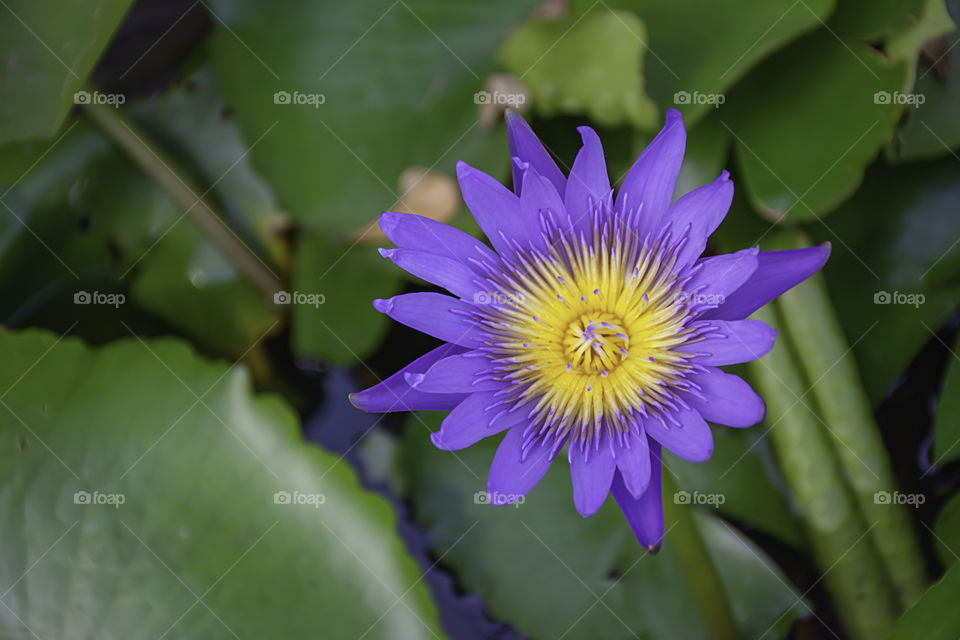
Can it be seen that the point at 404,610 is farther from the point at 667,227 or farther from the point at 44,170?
the point at 44,170

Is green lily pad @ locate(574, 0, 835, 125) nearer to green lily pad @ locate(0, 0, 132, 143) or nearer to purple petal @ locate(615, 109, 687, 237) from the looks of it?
purple petal @ locate(615, 109, 687, 237)

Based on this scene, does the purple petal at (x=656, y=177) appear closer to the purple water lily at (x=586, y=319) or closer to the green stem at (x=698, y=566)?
the purple water lily at (x=586, y=319)

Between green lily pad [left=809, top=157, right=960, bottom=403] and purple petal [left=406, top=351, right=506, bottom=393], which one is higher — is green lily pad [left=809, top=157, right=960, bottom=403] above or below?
above

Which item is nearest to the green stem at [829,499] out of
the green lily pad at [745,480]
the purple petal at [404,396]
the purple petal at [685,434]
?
the green lily pad at [745,480]

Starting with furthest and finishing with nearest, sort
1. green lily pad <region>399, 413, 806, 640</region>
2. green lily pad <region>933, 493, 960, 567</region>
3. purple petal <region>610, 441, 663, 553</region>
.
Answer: green lily pad <region>399, 413, 806, 640</region>, green lily pad <region>933, 493, 960, 567</region>, purple petal <region>610, 441, 663, 553</region>

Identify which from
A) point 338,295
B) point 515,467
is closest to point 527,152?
point 515,467

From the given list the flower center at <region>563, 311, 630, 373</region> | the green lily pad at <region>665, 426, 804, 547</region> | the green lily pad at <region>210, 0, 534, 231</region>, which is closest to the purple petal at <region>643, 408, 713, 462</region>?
the flower center at <region>563, 311, 630, 373</region>

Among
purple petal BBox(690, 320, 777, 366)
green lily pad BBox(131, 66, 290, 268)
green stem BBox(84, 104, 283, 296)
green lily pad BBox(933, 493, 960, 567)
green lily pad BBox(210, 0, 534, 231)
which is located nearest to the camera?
purple petal BBox(690, 320, 777, 366)
